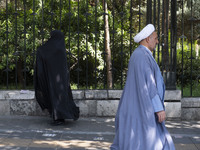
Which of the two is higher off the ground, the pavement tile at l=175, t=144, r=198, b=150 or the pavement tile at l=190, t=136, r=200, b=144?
the pavement tile at l=190, t=136, r=200, b=144

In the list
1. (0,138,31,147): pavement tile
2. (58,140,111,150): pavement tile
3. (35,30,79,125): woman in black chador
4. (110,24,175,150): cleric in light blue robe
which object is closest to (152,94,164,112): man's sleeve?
(110,24,175,150): cleric in light blue robe

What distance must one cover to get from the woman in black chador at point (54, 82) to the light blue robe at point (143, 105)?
263 cm

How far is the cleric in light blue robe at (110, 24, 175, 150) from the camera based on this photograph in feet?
12.5

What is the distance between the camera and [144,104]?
12.6 feet

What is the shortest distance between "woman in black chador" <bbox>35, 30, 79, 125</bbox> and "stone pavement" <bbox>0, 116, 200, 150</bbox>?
0.28 meters

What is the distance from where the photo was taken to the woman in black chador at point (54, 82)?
6500mm

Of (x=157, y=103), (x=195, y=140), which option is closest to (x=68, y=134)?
(x=195, y=140)

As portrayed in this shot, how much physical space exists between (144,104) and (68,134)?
239 centimetres

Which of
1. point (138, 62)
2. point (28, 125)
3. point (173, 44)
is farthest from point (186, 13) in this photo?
point (138, 62)

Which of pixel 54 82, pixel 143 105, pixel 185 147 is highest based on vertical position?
pixel 54 82

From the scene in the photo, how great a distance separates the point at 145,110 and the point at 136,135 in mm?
306

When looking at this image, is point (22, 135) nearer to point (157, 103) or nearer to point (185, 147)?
point (185, 147)

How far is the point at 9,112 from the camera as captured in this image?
7.20 meters

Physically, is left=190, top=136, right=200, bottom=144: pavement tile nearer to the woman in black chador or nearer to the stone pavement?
the stone pavement
